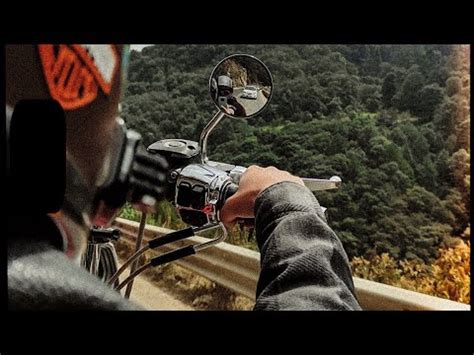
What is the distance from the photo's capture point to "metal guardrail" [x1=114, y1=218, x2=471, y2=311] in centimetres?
195

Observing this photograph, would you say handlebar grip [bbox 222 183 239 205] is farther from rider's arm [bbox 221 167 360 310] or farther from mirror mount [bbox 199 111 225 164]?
rider's arm [bbox 221 167 360 310]

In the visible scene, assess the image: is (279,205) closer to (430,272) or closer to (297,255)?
(297,255)

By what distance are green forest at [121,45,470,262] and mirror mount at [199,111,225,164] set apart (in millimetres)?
489

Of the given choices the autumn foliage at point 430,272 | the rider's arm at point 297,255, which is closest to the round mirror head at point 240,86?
the rider's arm at point 297,255

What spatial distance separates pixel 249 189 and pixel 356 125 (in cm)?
174

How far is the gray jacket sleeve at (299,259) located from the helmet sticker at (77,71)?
1.10 ft

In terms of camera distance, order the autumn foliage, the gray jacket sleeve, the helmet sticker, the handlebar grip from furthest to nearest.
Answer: the autumn foliage → the handlebar grip → the helmet sticker → the gray jacket sleeve

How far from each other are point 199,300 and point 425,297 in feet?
2.74

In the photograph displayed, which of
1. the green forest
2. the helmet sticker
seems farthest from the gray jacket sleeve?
the green forest

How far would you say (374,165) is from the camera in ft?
9.23

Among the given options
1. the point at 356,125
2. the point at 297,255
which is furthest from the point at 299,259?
the point at 356,125

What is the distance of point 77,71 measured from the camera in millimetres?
1098
